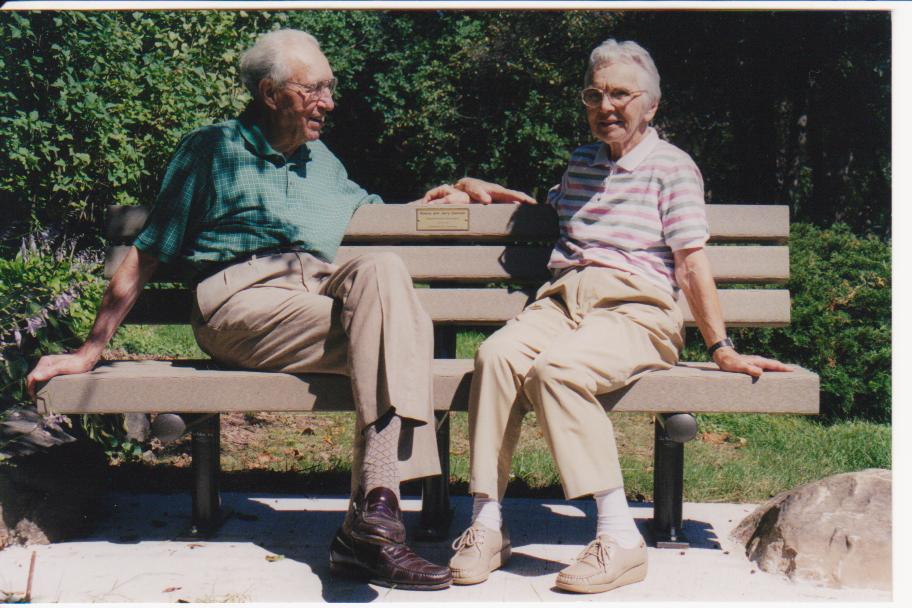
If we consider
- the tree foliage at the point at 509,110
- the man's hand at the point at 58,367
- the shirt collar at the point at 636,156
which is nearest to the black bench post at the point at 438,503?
the shirt collar at the point at 636,156

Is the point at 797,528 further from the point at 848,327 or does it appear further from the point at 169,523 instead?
the point at 848,327

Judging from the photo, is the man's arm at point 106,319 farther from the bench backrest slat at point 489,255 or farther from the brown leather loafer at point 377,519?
the brown leather loafer at point 377,519

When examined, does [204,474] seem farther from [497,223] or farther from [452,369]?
[497,223]

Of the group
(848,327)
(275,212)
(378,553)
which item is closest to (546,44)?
(848,327)

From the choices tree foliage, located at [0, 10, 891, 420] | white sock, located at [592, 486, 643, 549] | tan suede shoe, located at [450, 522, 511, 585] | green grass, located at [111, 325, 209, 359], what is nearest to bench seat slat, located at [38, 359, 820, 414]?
white sock, located at [592, 486, 643, 549]

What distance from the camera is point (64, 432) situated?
3.86 metres

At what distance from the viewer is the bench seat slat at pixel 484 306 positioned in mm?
3941

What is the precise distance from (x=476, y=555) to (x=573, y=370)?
645 mm

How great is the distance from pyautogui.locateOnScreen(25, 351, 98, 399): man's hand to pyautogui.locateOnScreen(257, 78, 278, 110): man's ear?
1.09 meters

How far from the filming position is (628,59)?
3521 mm

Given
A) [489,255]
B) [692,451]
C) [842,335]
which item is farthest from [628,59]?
[842,335]

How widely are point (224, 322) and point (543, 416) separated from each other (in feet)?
3.72

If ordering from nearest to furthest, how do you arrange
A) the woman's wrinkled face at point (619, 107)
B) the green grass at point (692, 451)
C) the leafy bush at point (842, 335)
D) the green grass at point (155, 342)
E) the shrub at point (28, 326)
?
the woman's wrinkled face at point (619, 107) → the shrub at point (28, 326) → the green grass at point (692, 451) → the leafy bush at point (842, 335) → the green grass at point (155, 342)

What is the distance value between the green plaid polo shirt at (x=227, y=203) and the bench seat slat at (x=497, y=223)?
0.48 meters
